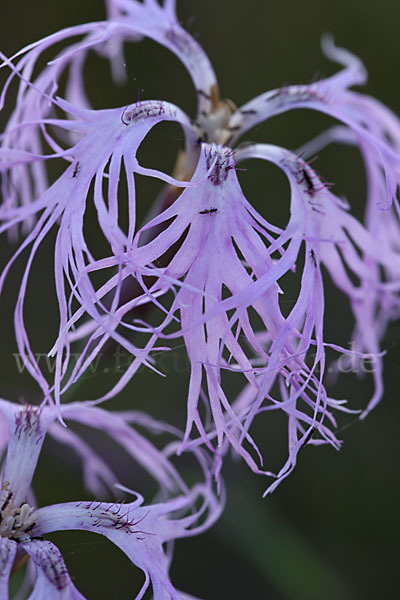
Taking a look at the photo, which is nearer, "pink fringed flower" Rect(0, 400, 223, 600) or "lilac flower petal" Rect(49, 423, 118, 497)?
"pink fringed flower" Rect(0, 400, 223, 600)

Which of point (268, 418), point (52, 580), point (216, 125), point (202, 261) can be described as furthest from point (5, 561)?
point (268, 418)

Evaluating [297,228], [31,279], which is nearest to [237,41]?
[31,279]

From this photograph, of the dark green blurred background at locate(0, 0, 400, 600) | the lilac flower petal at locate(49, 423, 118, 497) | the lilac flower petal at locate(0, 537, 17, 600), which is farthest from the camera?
the dark green blurred background at locate(0, 0, 400, 600)

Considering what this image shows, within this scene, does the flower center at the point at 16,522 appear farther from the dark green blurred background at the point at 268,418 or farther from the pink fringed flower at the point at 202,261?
the dark green blurred background at the point at 268,418

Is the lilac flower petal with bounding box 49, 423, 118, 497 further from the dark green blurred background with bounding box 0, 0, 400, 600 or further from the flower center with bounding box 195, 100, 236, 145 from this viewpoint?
the flower center with bounding box 195, 100, 236, 145

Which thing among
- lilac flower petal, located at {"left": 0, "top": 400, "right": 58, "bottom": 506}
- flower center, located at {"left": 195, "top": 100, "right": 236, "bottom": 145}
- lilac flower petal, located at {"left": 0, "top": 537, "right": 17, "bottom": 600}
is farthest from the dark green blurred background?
lilac flower petal, located at {"left": 0, "top": 537, "right": 17, "bottom": 600}

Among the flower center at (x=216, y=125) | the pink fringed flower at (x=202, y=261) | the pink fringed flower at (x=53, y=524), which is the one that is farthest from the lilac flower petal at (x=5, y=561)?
the flower center at (x=216, y=125)

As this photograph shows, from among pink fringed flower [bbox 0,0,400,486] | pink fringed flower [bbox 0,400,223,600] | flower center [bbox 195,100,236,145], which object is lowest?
pink fringed flower [bbox 0,400,223,600]

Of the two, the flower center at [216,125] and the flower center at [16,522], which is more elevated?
the flower center at [216,125]
